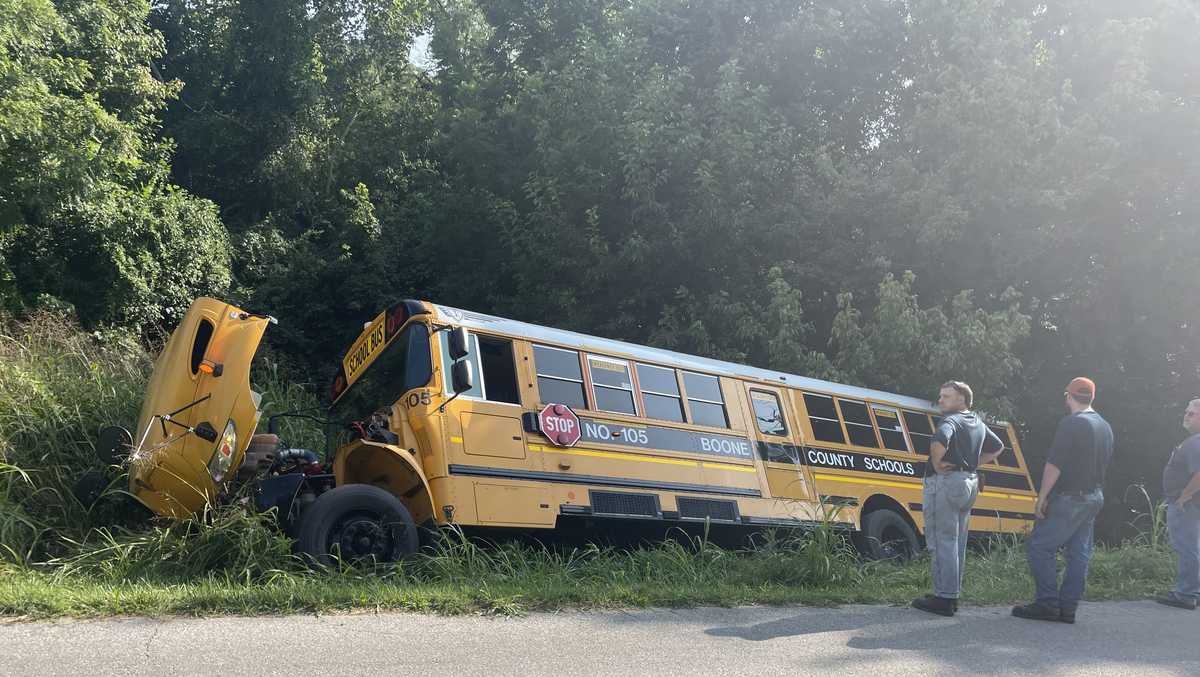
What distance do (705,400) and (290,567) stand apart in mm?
4691

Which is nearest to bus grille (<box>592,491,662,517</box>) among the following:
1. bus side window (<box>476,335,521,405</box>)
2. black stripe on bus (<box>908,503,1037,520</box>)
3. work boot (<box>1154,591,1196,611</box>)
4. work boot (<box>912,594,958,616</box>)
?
bus side window (<box>476,335,521,405</box>)

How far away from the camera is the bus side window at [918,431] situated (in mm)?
12531

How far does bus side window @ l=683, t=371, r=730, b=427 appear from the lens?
1038 cm

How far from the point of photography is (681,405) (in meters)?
10.3

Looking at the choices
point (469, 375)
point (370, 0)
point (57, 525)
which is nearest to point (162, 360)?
point (57, 525)

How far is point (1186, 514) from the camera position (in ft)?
27.6

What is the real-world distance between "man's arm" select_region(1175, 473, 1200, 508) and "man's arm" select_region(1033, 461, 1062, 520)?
177 cm

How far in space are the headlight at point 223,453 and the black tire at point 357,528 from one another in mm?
767

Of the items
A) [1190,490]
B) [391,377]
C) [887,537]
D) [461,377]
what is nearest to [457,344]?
[461,377]

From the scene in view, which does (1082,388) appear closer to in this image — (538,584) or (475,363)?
(538,584)

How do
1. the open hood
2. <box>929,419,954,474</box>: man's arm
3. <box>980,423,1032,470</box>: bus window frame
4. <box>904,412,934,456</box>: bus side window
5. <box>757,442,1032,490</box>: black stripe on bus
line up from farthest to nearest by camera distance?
1. <box>980,423,1032,470</box>: bus window frame
2. <box>904,412,934,456</box>: bus side window
3. <box>757,442,1032,490</box>: black stripe on bus
4. the open hood
5. <box>929,419,954,474</box>: man's arm

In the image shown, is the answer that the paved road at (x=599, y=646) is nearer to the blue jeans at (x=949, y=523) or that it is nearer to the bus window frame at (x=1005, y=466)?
the blue jeans at (x=949, y=523)

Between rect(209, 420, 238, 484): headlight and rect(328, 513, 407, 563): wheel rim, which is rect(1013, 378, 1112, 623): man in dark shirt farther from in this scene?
rect(209, 420, 238, 484): headlight

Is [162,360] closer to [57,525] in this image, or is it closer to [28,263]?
[57,525]
